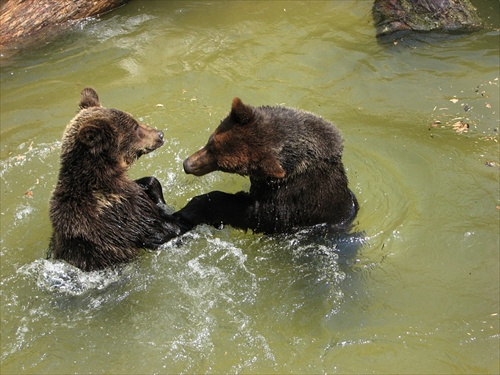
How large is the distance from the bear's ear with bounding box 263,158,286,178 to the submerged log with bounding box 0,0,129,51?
23.9ft

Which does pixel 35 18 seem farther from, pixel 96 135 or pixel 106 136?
pixel 96 135

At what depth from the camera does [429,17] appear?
10.4 meters

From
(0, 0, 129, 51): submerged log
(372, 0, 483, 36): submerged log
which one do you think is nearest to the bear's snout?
(372, 0, 483, 36): submerged log

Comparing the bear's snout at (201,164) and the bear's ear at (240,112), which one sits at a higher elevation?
the bear's ear at (240,112)

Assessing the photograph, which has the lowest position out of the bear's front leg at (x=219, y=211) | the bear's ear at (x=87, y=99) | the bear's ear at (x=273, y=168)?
the bear's front leg at (x=219, y=211)

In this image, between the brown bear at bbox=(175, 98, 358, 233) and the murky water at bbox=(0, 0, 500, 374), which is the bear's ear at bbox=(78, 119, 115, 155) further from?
the murky water at bbox=(0, 0, 500, 374)

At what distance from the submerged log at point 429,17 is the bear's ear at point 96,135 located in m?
6.59

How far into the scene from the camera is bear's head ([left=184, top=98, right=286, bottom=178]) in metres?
5.73

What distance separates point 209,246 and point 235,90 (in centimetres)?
359

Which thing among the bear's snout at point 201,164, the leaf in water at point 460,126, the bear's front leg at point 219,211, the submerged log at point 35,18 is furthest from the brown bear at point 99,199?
the submerged log at point 35,18

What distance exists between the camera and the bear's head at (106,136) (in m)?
5.59

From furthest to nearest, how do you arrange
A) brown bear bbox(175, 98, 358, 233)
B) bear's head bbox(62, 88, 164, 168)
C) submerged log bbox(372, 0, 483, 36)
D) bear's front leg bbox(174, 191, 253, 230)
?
submerged log bbox(372, 0, 483, 36) → bear's front leg bbox(174, 191, 253, 230) → brown bear bbox(175, 98, 358, 233) → bear's head bbox(62, 88, 164, 168)

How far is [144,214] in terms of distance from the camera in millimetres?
6094

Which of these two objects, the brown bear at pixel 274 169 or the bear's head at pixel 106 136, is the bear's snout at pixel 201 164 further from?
the bear's head at pixel 106 136
